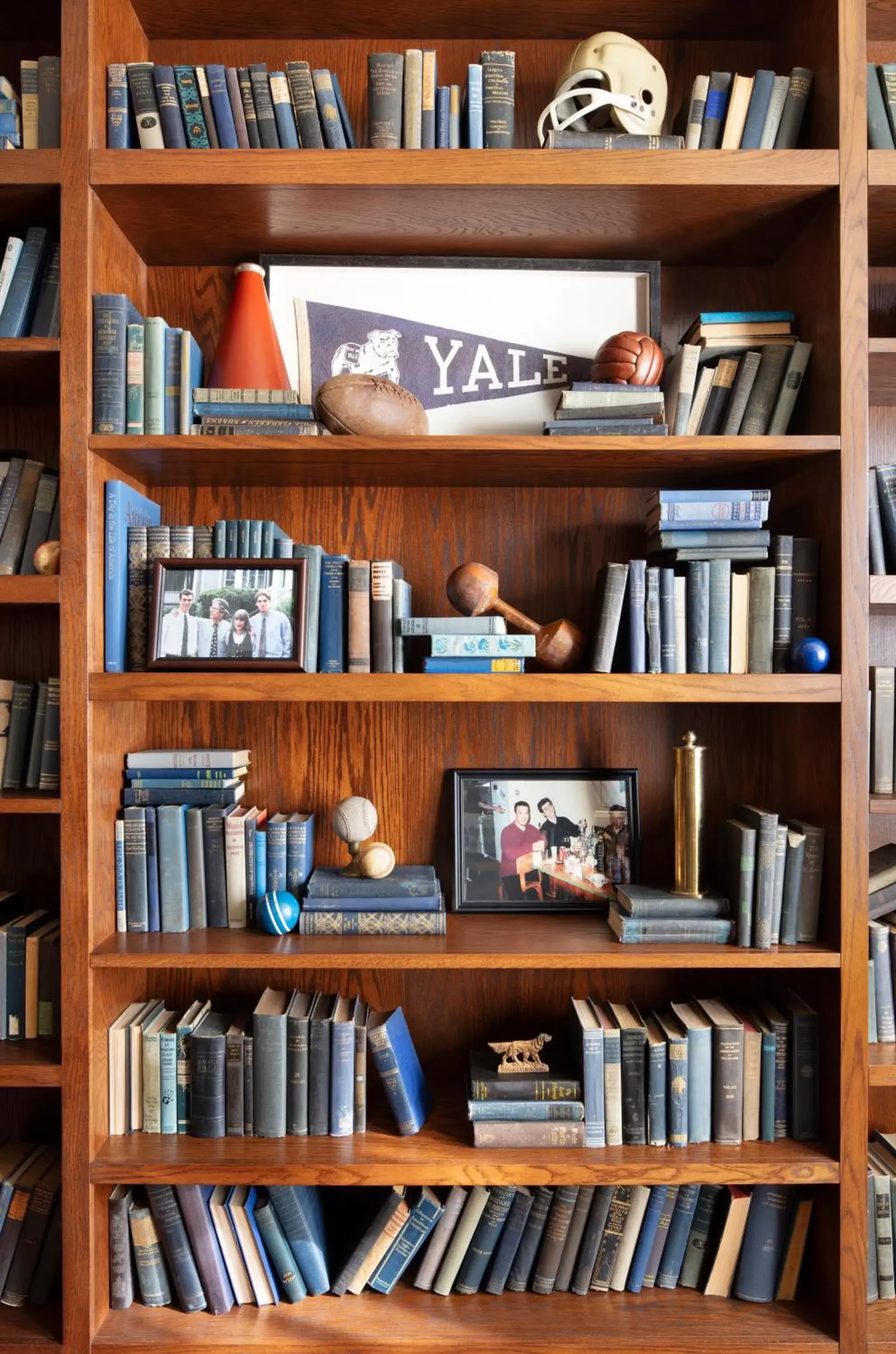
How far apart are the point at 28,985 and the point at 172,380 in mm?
1076

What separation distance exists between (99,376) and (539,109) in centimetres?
101

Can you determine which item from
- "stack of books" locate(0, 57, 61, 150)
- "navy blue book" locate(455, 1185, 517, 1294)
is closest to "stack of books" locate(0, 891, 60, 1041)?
"navy blue book" locate(455, 1185, 517, 1294)

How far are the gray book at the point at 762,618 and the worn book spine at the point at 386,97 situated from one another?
96 centimetres

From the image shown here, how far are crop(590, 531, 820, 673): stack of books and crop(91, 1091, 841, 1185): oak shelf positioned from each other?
81 cm

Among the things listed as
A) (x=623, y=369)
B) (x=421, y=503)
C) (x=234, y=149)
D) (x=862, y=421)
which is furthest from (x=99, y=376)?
(x=862, y=421)

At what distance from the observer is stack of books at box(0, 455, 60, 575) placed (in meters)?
1.69

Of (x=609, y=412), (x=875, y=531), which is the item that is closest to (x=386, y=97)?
(x=609, y=412)

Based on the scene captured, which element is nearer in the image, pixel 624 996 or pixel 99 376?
pixel 99 376

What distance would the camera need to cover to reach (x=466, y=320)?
1855mm

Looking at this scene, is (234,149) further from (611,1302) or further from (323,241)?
(611,1302)

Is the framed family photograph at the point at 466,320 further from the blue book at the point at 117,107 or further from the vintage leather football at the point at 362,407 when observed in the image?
the blue book at the point at 117,107

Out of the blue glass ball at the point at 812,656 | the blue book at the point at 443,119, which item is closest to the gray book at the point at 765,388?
the blue glass ball at the point at 812,656

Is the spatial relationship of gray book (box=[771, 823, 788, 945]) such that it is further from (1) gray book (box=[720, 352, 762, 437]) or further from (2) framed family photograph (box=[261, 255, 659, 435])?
(2) framed family photograph (box=[261, 255, 659, 435])

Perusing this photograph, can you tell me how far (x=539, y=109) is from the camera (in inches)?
73.5
